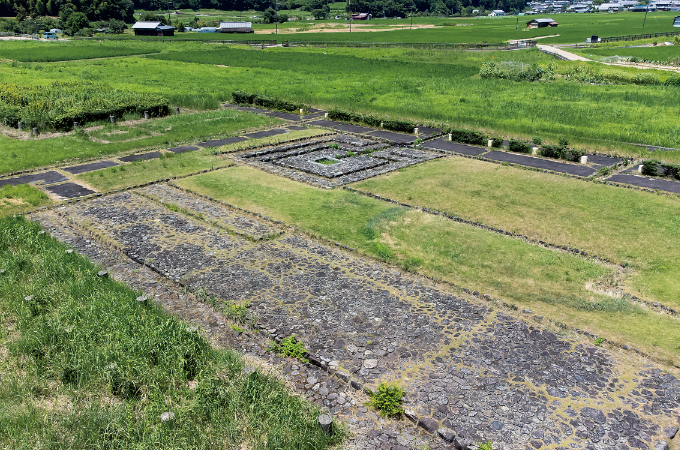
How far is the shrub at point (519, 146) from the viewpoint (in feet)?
91.1

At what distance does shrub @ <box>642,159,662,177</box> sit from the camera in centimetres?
2369

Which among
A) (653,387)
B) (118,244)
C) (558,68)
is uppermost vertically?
(558,68)

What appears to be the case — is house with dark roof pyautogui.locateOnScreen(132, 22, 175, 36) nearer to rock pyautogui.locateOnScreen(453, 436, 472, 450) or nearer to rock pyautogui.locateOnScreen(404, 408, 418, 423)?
rock pyautogui.locateOnScreen(404, 408, 418, 423)

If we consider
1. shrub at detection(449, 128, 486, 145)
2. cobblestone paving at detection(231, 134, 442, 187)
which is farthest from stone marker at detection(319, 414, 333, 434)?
shrub at detection(449, 128, 486, 145)

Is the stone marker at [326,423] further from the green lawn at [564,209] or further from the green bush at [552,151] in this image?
the green bush at [552,151]

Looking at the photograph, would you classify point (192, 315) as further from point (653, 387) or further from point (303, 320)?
point (653, 387)

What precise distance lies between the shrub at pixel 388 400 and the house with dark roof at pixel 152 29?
116 metres

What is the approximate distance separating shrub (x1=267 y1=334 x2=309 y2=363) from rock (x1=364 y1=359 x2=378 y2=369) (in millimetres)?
1295

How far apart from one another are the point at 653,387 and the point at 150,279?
12720 mm

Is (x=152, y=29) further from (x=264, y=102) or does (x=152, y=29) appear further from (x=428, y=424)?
(x=428, y=424)

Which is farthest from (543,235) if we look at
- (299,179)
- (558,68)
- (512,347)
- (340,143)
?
(558,68)

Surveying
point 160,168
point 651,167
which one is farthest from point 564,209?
point 160,168

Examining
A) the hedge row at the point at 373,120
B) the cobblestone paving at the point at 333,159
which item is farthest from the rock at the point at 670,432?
the hedge row at the point at 373,120

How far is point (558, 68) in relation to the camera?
55.3m
